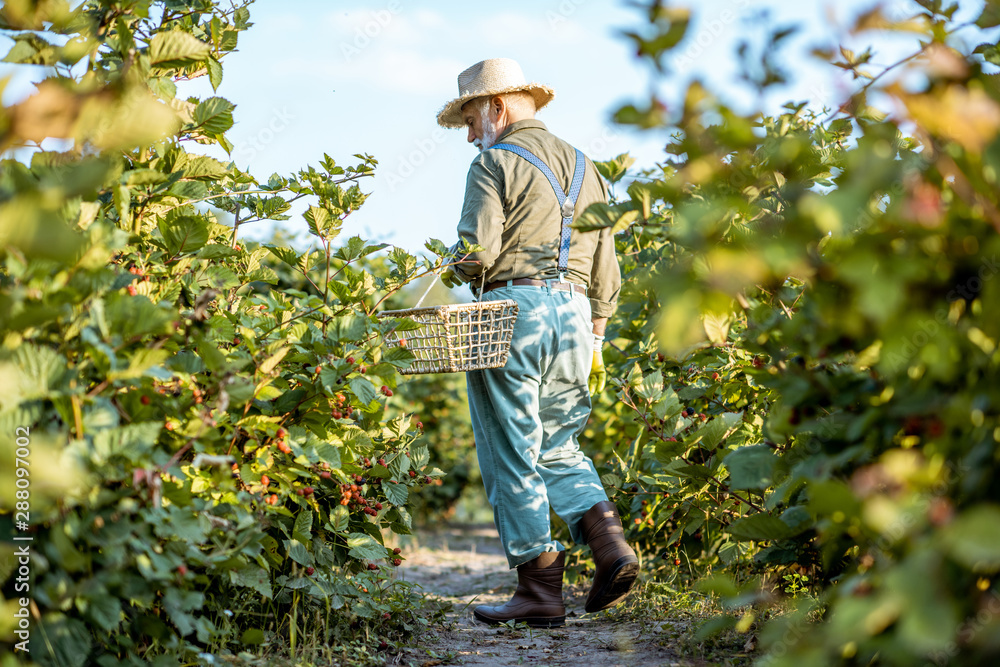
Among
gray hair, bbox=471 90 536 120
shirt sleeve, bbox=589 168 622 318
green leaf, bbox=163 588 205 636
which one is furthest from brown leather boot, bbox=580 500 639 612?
gray hair, bbox=471 90 536 120

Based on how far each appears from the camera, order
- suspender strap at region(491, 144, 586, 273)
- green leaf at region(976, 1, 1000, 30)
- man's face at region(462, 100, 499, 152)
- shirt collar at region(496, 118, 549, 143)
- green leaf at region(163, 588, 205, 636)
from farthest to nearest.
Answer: man's face at region(462, 100, 499, 152), shirt collar at region(496, 118, 549, 143), suspender strap at region(491, 144, 586, 273), green leaf at region(163, 588, 205, 636), green leaf at region(976, 1, 1000, 30)

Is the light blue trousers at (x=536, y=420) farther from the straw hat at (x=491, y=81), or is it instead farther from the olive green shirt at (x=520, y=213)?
the straw hat at (x=491, y=81)

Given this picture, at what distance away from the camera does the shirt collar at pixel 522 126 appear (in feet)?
9.88

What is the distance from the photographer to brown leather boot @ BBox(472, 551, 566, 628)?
279 cm

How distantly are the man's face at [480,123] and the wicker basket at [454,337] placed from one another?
91 cm

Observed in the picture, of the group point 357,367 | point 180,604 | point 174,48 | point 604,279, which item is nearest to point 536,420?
point 604,279

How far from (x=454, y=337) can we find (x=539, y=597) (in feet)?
3.51

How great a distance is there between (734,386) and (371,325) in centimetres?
125

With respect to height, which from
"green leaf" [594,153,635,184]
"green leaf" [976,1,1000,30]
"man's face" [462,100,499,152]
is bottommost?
"green leaf" [976,1,1000,30]

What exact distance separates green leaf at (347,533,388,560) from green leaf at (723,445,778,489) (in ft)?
3.81

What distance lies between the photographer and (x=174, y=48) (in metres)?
1.69

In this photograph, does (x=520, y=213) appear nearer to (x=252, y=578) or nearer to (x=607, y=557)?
(x=607, y=557)

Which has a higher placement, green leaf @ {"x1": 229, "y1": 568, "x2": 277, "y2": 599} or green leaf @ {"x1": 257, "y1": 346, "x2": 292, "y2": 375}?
green leaf @ {"x1": 257, "y1": 346, "x2": 292, "y2": 375}

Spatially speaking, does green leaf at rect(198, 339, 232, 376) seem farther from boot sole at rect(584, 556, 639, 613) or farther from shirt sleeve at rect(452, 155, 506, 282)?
boot sole at rect(584, 556, 639, 613)
